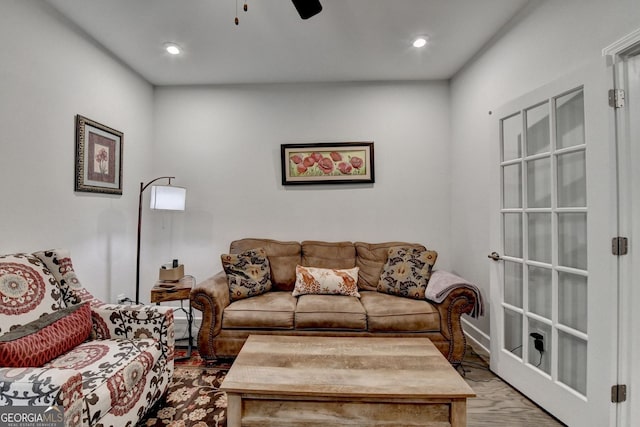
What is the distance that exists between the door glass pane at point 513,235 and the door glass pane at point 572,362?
22.9 inches

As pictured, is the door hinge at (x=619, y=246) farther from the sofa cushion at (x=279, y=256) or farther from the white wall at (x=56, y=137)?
the white wall at (x=56, y=137)

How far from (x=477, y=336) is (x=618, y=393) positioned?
136 cm

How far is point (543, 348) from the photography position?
1.92m

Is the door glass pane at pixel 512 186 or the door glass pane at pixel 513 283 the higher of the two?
the door glass pane at pixel 512 186

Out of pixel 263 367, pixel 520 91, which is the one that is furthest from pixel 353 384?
pixel 520 91

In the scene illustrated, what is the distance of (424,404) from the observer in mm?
1435

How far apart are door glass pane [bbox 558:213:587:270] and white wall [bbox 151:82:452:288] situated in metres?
1.58

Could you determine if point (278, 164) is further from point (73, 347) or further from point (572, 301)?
point (572, 301)

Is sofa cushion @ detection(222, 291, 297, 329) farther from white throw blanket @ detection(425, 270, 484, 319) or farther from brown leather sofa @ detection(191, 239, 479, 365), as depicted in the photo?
white throw blanket @ detection(425, 270, 484, 319)

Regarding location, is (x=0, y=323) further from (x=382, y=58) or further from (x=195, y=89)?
(x=382, y=58)

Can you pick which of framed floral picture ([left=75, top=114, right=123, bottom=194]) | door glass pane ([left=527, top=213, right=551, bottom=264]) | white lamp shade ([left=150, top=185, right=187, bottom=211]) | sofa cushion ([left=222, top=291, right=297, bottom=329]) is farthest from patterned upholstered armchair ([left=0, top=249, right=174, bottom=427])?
door glass pane ([left=527, top=213, right=551, bottom=264])

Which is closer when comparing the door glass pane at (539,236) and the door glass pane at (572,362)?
the door glass pane at (572,362)

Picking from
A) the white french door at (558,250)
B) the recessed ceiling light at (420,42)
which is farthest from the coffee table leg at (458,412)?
the recessed ceiling light at (420,42)

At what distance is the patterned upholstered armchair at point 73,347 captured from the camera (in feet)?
3.84
